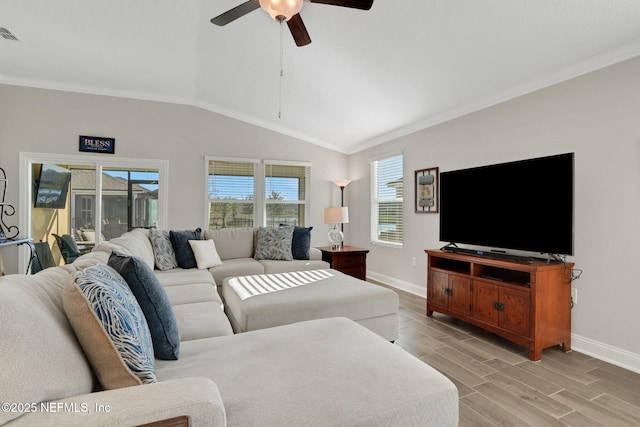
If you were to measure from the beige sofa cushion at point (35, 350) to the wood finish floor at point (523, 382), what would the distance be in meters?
1.82

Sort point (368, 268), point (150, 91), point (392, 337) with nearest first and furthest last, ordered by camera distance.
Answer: point (392, 337) < point (150, 91) < point (368, 268)

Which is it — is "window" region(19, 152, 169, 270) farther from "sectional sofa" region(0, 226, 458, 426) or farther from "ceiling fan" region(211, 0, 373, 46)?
"sectional sofa" region(0, 226, 458, 426)

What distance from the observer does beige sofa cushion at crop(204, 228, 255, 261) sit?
434 cm

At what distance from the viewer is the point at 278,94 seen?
14.6 feet

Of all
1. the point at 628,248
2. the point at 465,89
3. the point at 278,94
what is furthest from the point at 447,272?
the point at 278,94

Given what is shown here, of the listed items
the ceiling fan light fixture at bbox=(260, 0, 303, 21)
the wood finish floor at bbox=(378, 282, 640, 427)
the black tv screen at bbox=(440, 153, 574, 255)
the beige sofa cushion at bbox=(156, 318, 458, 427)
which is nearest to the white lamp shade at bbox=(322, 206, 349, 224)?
the black tv screen at bbox=(440, 153, 574, 255)

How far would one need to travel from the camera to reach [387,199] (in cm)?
521

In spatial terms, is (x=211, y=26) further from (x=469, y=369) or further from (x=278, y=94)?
(x=469, y=369)

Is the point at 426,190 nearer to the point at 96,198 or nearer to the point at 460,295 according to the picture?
the point at 460,295

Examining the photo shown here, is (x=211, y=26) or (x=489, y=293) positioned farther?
(x=211, y=26)

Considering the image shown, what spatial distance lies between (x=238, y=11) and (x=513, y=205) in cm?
273

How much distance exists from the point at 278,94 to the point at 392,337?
3333 millimetres

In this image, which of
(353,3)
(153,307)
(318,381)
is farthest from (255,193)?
(318,381)

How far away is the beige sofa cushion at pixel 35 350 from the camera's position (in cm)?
73
